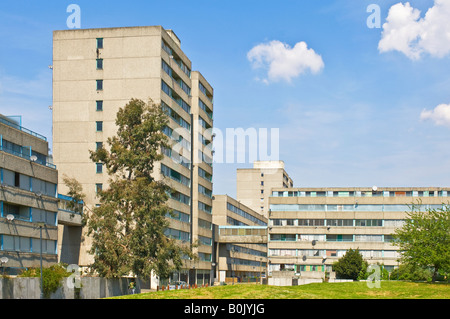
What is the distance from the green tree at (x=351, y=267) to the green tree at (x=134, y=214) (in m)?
41.2

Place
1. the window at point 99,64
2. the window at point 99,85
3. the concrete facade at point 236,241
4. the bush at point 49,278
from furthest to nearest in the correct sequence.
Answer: the concrete facade at point 236,241 → the window at point 99,64 → the window at point 99,85 → the bush at point 49,278

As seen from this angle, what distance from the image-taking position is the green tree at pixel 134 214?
63219 millimetres

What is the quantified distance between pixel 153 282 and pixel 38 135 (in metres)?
30.4

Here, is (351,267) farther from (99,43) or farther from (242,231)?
(99,43)

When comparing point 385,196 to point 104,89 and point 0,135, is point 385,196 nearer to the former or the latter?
point 104,89

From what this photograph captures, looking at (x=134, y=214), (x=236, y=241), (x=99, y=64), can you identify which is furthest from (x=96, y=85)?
(x=236, y=241)

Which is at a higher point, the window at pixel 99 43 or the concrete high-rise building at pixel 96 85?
the window at pixel 99 43

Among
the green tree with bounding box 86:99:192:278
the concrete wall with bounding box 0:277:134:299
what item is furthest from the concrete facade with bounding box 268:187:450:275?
the concrete wall with bounding box 0:277:134:299

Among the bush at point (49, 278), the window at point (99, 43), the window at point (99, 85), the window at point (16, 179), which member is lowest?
the bush at point (49, 278)

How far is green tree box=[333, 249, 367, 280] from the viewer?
331ft

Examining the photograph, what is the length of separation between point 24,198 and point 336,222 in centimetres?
7055

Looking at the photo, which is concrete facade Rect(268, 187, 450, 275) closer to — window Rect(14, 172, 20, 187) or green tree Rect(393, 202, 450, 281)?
green tree Rect(393, 202, 450, 281)

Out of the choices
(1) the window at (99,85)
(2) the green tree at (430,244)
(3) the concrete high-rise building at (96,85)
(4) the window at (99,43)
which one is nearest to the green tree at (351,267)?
(3) the concrete high-rise building at (96,85)

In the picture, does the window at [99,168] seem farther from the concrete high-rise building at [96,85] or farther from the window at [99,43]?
the window at [99,43]
